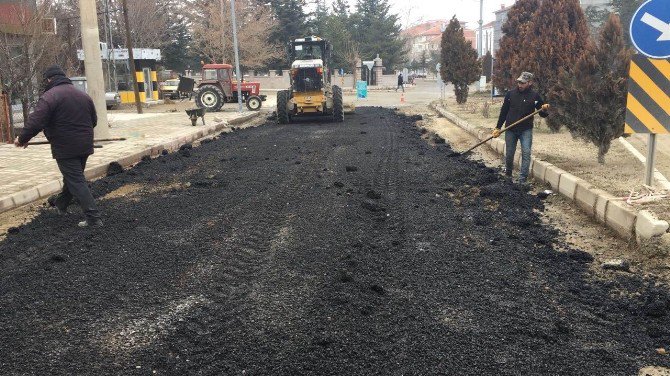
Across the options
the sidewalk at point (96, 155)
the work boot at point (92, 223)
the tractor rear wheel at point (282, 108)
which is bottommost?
the work boot at point (92, 223)

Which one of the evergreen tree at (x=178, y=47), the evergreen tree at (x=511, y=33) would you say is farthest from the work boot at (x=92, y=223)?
the evergreen tree at (x=178, y=47)

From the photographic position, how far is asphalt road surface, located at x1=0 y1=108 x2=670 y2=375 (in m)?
3.43

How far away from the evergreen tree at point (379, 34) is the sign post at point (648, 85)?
61.3 meters

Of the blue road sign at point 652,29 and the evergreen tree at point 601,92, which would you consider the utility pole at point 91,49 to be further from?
the blue road sign at point 652,29

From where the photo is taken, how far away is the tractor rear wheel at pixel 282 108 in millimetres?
19781

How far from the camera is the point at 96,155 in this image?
12.1m

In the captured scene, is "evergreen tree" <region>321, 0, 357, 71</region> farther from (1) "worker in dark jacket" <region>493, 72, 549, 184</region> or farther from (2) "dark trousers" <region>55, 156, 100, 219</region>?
(2) "dark trousers" <region>55, 156, 100, 219</region>

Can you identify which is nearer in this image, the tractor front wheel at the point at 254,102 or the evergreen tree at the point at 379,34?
the tractor front wheel at the point at 254,102

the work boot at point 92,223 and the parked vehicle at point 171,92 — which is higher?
the parked vehicle at point 171,92

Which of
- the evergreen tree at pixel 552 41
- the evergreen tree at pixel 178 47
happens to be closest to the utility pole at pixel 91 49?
the evergreen tree at pixel 552 41

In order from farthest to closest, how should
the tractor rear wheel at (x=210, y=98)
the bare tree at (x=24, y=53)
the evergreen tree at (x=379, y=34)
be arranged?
the evergreen tree at (x=379, y=34) < the tractor rear wheel at (x=210, y=98) < the bare tree at (x=24, y=53)

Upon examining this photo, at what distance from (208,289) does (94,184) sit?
5.46m

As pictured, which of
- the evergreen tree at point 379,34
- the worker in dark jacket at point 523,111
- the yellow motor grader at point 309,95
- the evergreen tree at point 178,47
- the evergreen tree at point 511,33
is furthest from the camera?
the evergreen tree at point 379,34

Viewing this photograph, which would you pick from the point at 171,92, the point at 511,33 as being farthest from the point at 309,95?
the point at 171,92
